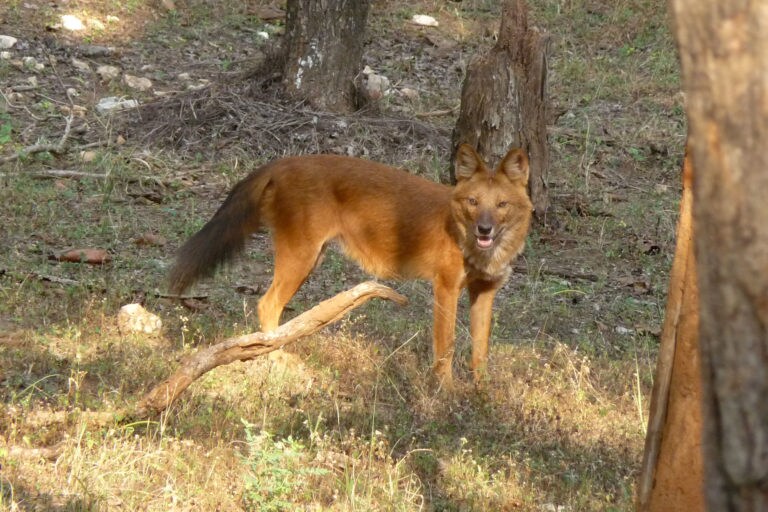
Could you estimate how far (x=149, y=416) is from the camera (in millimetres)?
4590

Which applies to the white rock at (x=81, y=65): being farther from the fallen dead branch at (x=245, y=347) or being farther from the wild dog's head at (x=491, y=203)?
the fallen dead branch at (x=245, y=347)

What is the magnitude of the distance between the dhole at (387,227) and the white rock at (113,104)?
155 inches


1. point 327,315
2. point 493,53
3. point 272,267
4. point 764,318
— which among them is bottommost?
point 272,267

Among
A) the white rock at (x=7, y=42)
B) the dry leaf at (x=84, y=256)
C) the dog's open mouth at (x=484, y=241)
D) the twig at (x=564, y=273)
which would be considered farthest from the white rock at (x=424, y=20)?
the dog's open mouth at (x=484, y=241)

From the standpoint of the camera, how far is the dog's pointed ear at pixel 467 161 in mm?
6191

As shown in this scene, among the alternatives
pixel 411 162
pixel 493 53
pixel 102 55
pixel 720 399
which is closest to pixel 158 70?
pixel 102 55

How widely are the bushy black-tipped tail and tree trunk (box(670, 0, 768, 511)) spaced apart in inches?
171

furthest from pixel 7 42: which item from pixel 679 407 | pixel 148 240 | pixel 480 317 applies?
pixel 679 407

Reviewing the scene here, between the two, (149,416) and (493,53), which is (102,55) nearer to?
(493,53)

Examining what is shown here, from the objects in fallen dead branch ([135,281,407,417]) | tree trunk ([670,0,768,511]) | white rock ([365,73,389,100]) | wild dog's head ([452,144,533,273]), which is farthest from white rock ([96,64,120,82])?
tree trunk ([670,0,768,511])

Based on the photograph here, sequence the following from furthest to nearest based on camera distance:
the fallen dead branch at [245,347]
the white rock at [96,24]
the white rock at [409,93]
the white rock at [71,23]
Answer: the white rock at [96,24]
the white rock at [71,23]
the white rock at [409,93]
the fallen dead branch at [245,347]

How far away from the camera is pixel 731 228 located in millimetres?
1775

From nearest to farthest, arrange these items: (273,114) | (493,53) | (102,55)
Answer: (493,53) → (273,114) → (102,55)

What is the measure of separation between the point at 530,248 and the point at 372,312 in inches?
75.3
